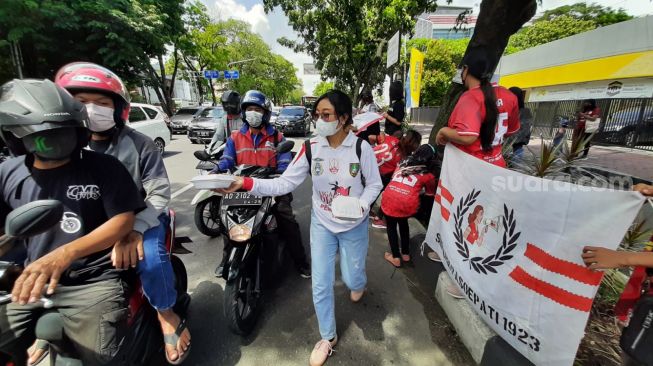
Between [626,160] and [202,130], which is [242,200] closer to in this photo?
[202,130]

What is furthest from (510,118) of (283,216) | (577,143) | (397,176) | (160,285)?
(160,285)

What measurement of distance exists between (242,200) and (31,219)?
55.0 inches

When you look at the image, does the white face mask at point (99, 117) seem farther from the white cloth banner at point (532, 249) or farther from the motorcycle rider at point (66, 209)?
the white cloth banner at point (532, 249)

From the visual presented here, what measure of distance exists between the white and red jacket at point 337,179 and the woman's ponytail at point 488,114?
1004mm

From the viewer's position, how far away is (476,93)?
92.3 inches

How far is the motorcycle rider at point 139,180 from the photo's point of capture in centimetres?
165

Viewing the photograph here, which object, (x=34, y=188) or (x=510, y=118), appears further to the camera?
(x=510, y=118)

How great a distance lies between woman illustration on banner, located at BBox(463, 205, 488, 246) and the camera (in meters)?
1.94

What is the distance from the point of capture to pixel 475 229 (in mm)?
2004

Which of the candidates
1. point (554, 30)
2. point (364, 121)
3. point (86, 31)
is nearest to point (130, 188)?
point (364, 121)

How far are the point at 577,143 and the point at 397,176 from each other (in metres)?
2.31

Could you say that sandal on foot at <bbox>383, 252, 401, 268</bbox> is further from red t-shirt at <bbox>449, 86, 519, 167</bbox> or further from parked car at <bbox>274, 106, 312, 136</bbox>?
parked car at <bbox>274, 106, 312, 136</bbox>

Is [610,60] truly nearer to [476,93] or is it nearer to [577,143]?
[577,143]

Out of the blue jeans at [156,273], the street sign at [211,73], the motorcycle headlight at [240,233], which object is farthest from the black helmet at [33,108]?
the street sign at [211,73]
